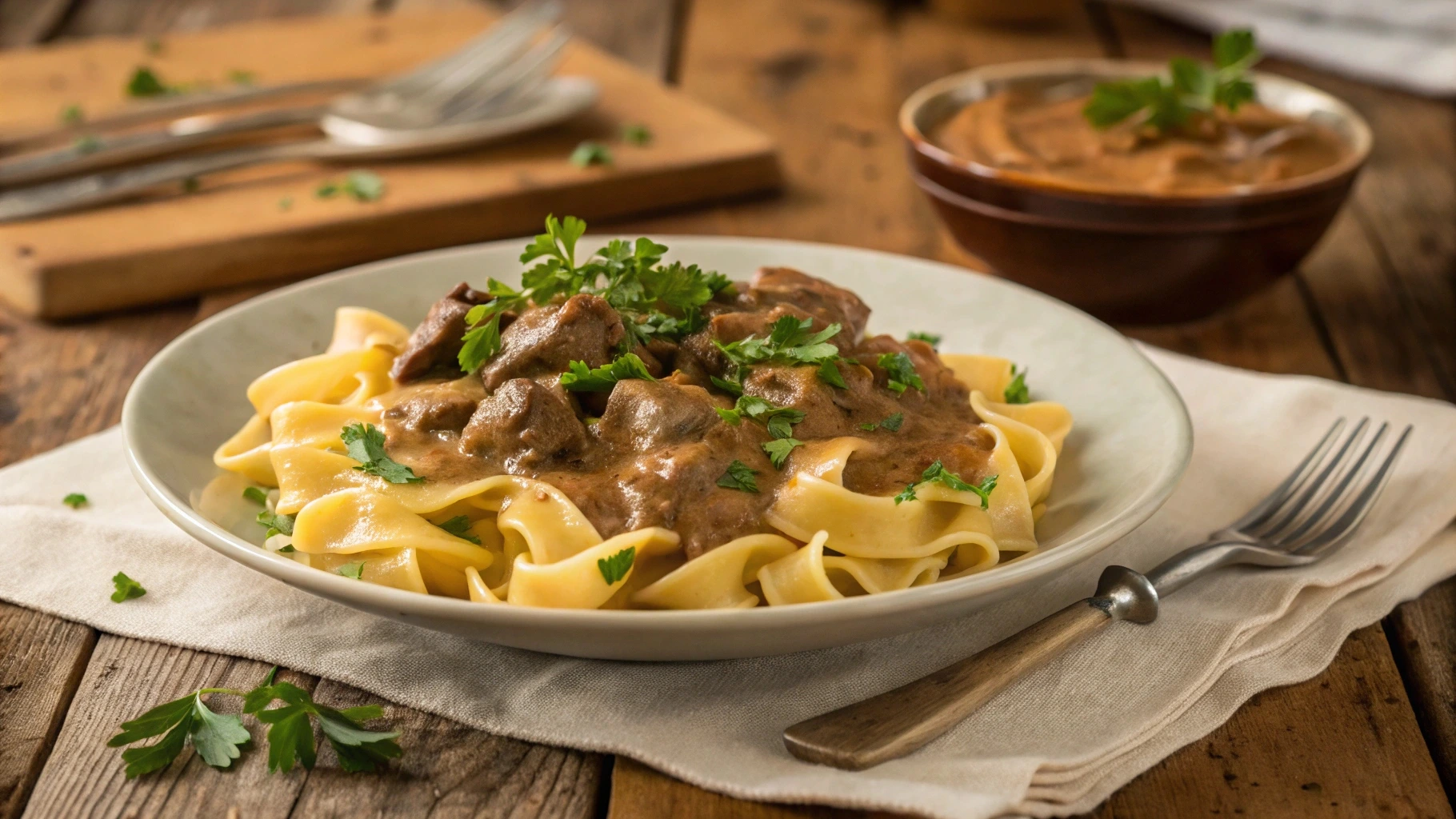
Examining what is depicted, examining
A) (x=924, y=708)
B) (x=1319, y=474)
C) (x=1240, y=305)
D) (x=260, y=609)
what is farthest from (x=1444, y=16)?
(x=260, y=609)

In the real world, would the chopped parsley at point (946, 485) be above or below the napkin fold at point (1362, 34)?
above

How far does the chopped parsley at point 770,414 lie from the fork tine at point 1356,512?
159cm

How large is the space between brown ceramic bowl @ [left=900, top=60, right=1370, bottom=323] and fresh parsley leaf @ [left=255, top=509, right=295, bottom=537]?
10.9 feet

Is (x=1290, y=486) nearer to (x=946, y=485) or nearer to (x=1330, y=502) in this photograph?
(x=1330, y=502)

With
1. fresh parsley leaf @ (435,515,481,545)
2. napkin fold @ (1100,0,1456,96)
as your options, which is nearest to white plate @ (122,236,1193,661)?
fresh parsley leaf @ (435,515,481,545)

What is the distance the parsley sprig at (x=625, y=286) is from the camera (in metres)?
4.18

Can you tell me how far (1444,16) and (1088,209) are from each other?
465 centimetres

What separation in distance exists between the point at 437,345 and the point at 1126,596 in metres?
2.15

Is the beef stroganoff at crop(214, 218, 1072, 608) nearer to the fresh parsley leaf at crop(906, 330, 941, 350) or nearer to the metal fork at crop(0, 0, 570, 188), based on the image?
the fresh parsley leaf at crop(906, 330, 941, 350)

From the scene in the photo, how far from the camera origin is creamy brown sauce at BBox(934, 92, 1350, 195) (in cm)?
582

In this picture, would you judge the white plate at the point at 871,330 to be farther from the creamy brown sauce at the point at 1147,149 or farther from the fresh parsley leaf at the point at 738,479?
the creamy brown sauce at the point at 1147,149

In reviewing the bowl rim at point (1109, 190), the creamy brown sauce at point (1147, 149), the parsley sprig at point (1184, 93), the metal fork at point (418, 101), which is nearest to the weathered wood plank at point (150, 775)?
the bowl rim at point (1109, 190)

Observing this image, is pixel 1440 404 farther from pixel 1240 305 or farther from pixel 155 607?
pixel 155 607

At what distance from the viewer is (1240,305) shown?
21.1 feet
